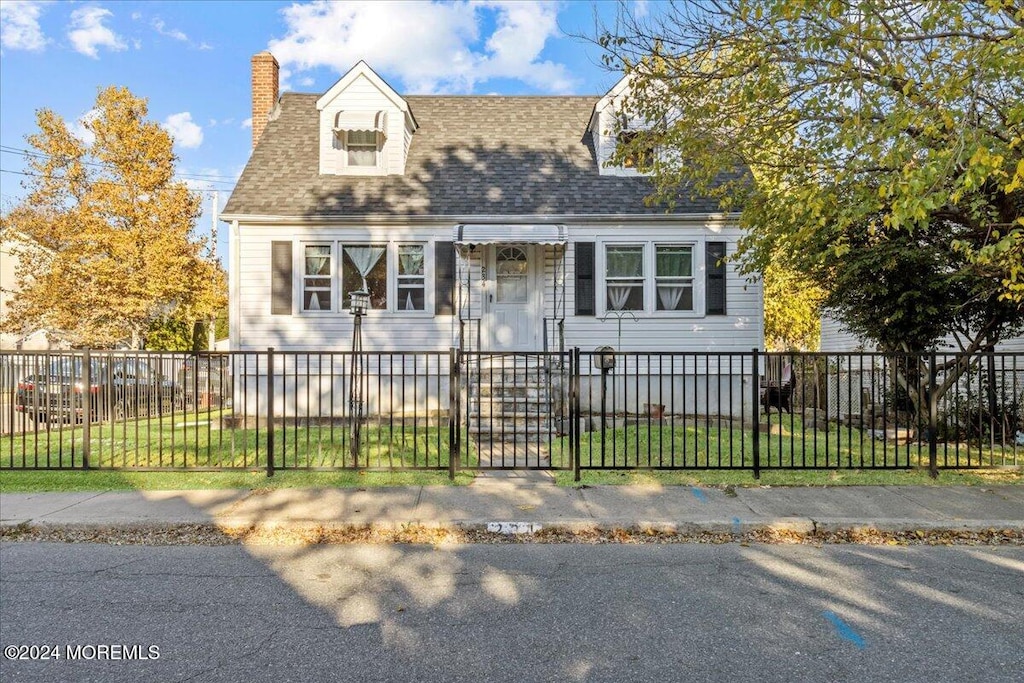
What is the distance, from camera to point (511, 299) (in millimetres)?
13758

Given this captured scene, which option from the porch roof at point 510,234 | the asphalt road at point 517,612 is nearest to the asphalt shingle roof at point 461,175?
the porch roof at point 510,234

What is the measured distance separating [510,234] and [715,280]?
4.77 meters

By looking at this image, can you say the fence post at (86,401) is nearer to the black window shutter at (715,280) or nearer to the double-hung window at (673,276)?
the double-hung window at (673,276)

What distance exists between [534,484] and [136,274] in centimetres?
1733

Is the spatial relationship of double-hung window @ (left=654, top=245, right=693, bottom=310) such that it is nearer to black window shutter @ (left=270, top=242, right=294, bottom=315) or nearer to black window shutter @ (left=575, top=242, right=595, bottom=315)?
black window shutter @ (left=575, top=242, right=595, bottom=315)

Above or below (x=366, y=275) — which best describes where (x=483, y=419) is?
below

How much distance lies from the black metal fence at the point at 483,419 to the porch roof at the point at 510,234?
2460 mm

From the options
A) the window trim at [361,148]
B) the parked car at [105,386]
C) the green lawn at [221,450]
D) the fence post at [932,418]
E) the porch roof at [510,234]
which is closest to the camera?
the fence post at [932,418]

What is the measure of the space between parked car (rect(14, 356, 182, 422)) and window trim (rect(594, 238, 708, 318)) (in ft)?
28.1

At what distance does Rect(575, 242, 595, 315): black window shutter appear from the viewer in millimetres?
13469

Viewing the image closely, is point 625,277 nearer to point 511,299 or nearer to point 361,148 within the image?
point 511,299

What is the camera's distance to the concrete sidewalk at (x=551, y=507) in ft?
19.6

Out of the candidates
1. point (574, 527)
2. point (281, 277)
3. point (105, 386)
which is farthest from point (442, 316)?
point (574, 527)

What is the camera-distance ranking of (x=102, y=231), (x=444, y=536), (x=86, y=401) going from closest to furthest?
(x=444, y=536)
(x=86, y=401)
(x=102, y=231)
